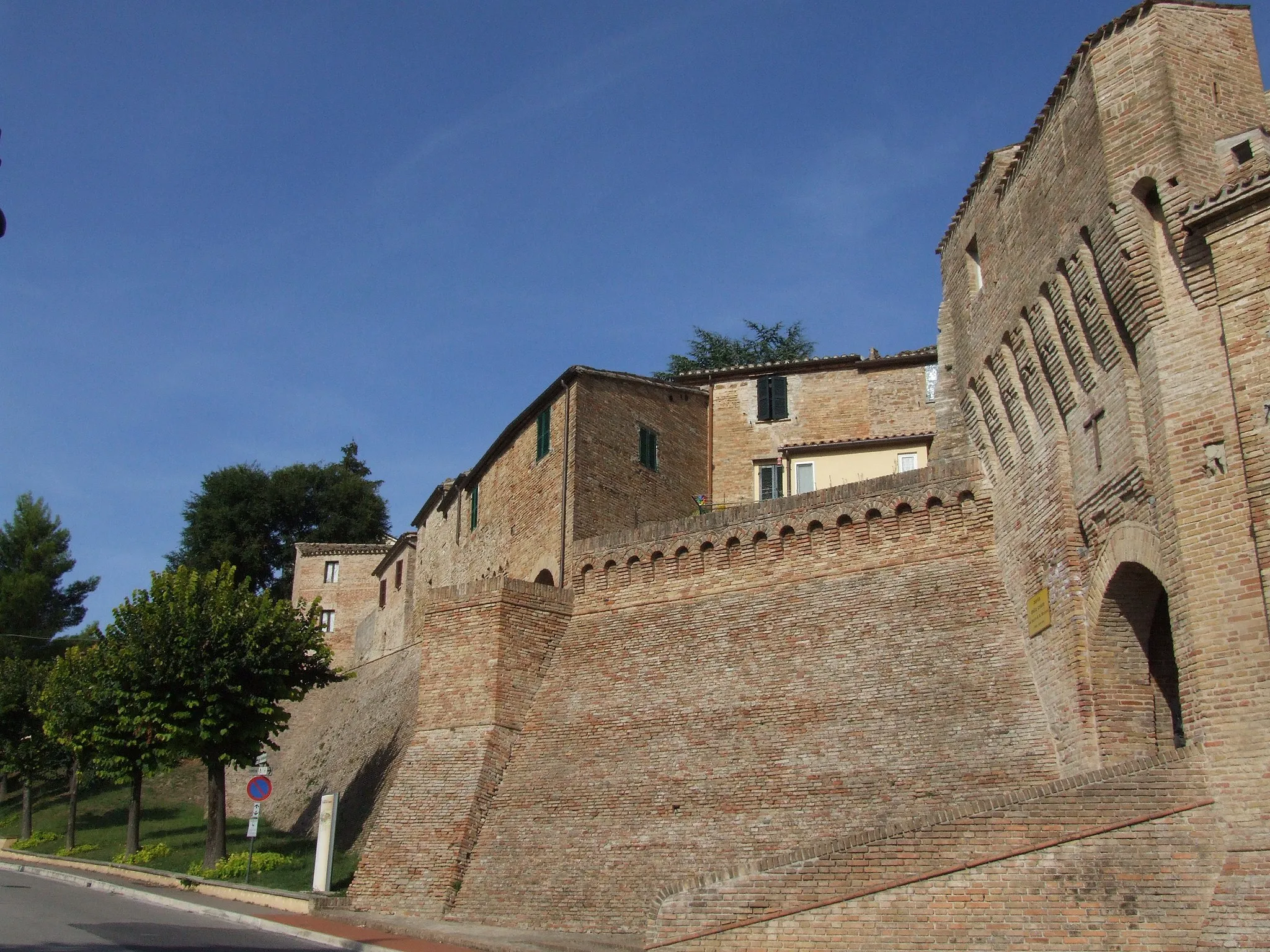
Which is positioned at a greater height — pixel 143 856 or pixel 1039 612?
pixel 1039 612

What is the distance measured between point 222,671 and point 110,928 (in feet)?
30.5

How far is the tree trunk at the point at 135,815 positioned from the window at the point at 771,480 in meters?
15.9

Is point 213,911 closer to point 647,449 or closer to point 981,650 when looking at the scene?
point 981,650

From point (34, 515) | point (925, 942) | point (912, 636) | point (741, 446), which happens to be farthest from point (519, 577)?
point (34, 515)

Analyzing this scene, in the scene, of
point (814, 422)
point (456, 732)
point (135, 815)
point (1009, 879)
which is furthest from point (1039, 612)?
point (135, 815)

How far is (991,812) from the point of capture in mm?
12039

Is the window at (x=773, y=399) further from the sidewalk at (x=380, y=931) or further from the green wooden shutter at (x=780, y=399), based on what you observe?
the sidewalk at (x=380, y=931)

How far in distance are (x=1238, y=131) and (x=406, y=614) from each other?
29.5 metres

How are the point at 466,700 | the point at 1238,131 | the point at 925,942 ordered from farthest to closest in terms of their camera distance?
the point at 466,700, the point at 1238,131, the point at 925,942

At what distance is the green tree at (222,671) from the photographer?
23281 mm

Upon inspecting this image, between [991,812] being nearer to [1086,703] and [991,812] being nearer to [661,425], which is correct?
[1086,703]

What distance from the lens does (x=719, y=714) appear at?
1797cm

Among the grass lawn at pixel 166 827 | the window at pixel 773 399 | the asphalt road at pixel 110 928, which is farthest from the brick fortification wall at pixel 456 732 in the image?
the window at pixel 773 399

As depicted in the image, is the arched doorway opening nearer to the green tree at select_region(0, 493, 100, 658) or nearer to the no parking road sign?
the no parking road sign
